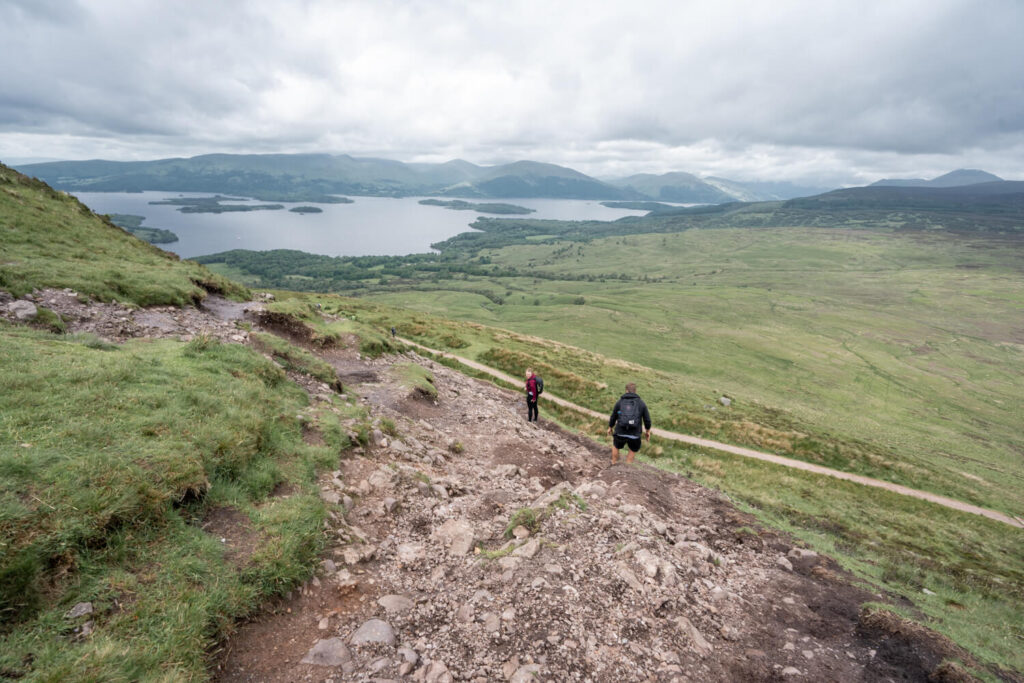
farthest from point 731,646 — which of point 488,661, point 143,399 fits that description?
point 143,399

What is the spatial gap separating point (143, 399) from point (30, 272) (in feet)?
47.7

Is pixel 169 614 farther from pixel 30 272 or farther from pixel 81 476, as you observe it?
pixel 30 272

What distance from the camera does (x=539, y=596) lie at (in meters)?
8.05

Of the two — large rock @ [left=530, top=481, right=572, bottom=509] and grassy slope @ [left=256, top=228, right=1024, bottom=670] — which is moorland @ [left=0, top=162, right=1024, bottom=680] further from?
large rock @ [left=530, top=481, right=572, bottom=509]

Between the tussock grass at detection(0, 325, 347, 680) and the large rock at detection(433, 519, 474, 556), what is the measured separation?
263cm

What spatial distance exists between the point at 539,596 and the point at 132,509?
22.4 feet

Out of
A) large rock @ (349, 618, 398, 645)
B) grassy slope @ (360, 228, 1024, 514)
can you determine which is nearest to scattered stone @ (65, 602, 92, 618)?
large rock @ (349, 618, 398, 645)

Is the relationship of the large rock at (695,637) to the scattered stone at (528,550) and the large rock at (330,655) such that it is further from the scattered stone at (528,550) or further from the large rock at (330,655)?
the large rock at (330,655)

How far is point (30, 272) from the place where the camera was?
17328 mm

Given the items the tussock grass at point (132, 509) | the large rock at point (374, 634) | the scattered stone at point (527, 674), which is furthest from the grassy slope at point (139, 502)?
the scattered stone at point (527, 674)

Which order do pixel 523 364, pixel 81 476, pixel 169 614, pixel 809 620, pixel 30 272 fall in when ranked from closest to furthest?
1. pixel 169 614
2. pixel 81 476
3. pixel 809 620
4. pixel 30 272
5. pixel 523 364

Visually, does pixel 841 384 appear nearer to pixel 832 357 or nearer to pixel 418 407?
pixel 832 357

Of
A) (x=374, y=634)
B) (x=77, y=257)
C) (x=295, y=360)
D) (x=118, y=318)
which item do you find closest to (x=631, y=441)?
(x=374, y=634)

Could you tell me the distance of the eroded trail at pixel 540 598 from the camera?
22.1ft
